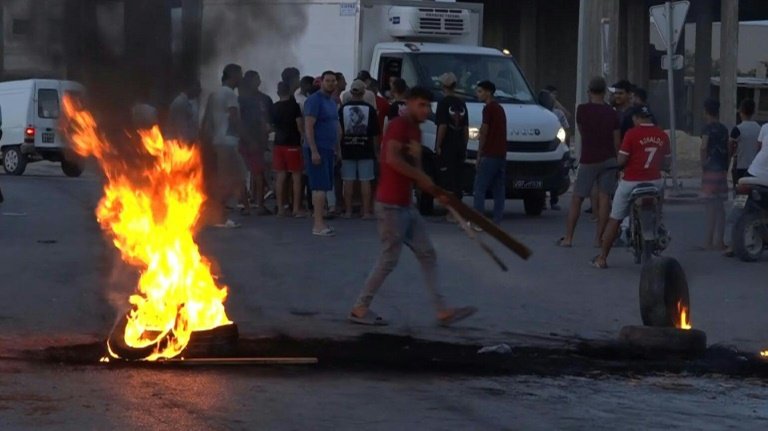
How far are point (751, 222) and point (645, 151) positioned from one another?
71.5 inches

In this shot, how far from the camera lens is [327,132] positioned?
16516mm

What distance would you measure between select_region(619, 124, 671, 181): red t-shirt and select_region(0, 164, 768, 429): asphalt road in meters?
1.02

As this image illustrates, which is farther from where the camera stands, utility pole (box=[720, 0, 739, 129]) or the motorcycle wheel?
utility pole (box=[720, 0, 739, 129])

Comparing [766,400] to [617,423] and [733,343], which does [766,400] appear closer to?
[617,423]

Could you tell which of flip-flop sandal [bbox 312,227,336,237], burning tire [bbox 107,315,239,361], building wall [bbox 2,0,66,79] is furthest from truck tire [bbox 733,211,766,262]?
building wall [bbox 2,0,66,79]

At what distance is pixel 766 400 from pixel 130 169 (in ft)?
14.2

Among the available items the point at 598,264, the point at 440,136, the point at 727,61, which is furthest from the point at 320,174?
the point at 727,61

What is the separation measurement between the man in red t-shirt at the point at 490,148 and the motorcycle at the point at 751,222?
2.99 m

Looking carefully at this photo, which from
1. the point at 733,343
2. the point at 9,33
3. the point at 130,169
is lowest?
the point at 733,343

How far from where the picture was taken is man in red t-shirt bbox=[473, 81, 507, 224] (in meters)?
16.3

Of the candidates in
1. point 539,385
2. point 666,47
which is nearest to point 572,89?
point 666,47

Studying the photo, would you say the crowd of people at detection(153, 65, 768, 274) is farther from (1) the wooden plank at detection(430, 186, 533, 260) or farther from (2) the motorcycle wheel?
(1) the wooden plank at detection(430, 186, 533, 260)

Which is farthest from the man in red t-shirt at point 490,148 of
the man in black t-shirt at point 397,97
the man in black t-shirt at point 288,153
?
the man in black t-shirt at point 288,153

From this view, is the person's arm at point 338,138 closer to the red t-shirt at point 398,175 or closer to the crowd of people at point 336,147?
the crowd of people at point 336,147
